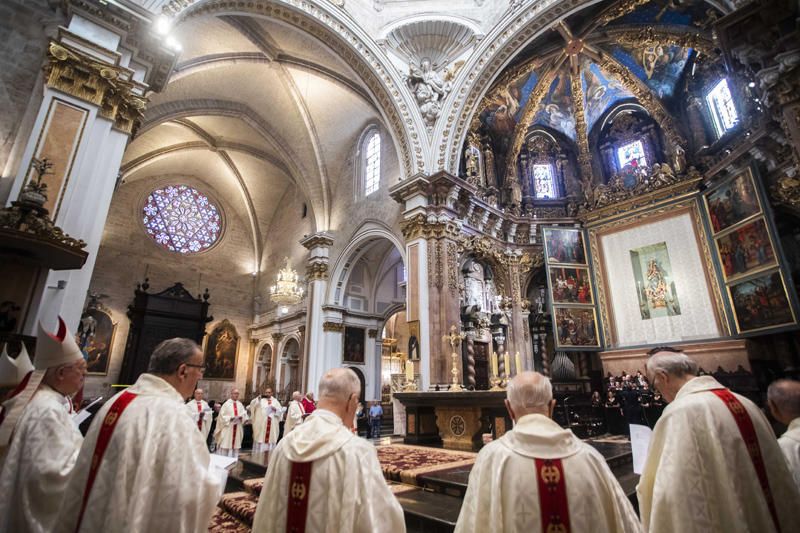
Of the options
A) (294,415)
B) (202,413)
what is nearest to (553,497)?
(294,415)

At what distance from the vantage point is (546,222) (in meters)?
14.4

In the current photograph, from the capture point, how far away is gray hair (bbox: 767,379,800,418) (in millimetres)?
2373

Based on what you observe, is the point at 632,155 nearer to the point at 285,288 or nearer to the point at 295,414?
the point at 285,288

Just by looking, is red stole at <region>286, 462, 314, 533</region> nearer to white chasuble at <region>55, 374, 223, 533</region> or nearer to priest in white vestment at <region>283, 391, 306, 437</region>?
white chasuble at <region>55, 374, 223, 533</region>

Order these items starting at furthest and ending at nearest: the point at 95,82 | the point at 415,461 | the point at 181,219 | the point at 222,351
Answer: the point at 181,219, the point at 222,351, the point at 95,82, the point at 415,461

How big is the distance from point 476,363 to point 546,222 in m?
5.84

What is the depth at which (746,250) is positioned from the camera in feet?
34.3

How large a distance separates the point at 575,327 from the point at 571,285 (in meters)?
1.36

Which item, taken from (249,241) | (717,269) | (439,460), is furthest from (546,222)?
(249,241)

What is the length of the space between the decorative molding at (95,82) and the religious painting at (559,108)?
12.6m

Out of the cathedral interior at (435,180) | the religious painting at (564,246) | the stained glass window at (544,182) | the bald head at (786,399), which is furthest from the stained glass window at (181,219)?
the bald head at (786,399)

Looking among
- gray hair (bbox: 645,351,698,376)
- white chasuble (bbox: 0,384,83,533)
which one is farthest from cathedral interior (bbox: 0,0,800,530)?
gray hair (bbox: 645,351,698,376)

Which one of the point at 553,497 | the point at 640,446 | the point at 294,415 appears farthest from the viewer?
the point at 294,415

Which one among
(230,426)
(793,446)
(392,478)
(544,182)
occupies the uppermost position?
(544,182)
